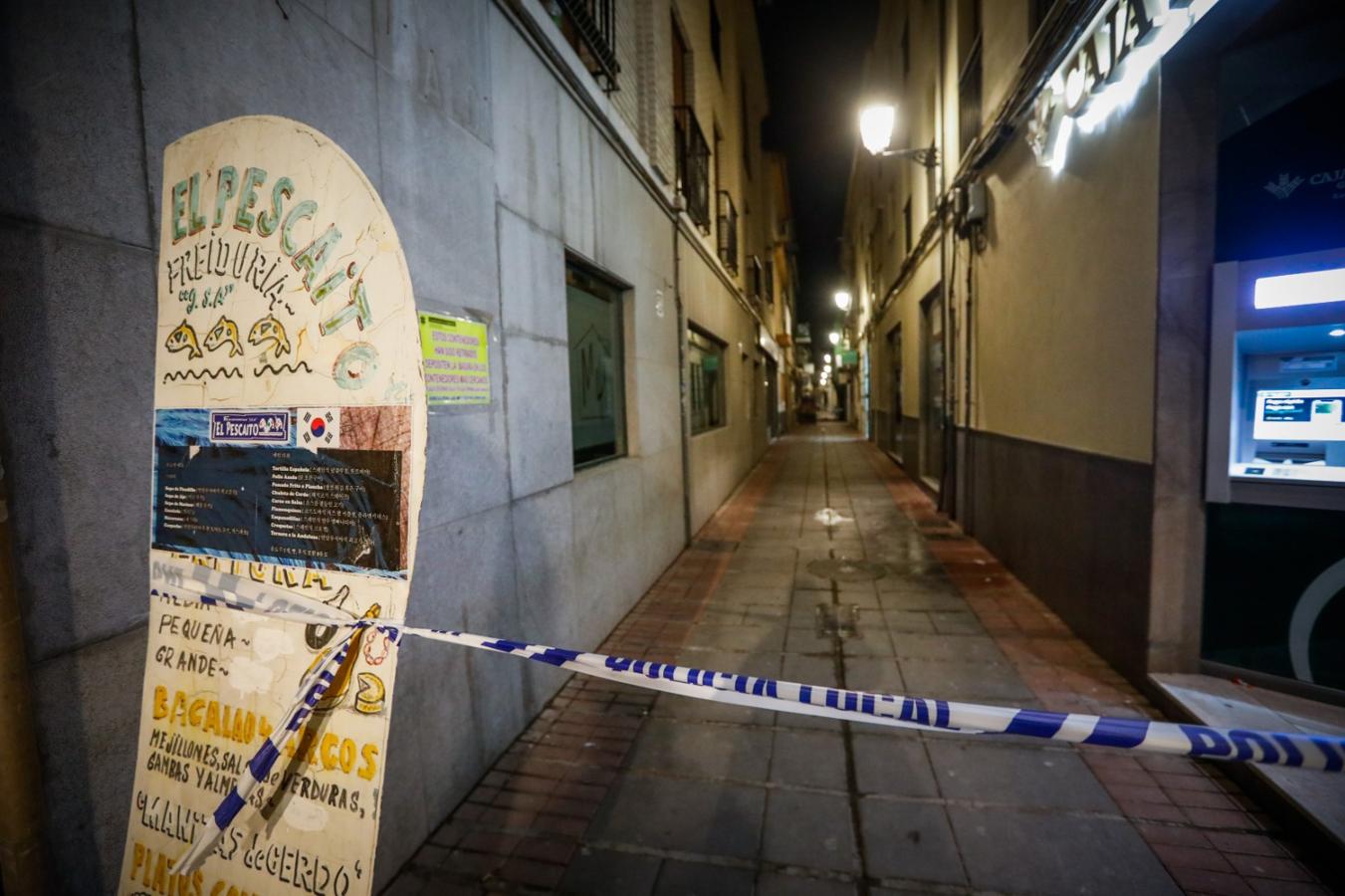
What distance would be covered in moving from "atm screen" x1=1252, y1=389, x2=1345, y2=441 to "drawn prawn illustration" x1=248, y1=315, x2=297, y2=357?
182 inches

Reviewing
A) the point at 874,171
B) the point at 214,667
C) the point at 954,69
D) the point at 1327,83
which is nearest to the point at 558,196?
the point at 214,667

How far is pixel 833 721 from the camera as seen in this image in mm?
3510

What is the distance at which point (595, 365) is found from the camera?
5312mm

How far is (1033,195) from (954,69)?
4300 millimetres

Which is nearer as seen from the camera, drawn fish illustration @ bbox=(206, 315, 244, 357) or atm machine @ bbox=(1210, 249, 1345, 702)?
drawn fish illustration @ bbox=(206, 315, 244, 357)

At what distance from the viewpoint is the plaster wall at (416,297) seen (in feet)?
5.12

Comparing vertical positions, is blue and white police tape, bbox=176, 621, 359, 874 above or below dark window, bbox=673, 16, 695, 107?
below

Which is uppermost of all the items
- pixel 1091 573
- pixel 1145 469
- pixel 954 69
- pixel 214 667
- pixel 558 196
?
pixel 954 69

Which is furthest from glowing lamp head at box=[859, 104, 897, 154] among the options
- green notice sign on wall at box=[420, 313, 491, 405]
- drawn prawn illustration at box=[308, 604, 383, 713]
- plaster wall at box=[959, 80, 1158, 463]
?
drawn prawn illustration at box=[308, 604, 383, 713]

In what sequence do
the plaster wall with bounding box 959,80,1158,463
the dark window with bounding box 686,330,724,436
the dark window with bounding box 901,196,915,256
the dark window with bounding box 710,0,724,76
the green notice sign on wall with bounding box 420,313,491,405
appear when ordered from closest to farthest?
1. the green notice sign on wall with bounding box 420,313,491,405
2. the plaster wall with bounding box 959,80,1158,463
3. the dark window with bounding box 686,330,724,436
4. the dark window with bounding box 710,0,724,76
5. the dark window with bounding box 901,196,915,256

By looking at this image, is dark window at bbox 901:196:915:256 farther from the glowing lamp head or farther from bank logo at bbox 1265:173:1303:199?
bank logo at bbox 1265:173:1303:199

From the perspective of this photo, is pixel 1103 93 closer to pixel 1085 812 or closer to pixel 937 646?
pixel 937 646

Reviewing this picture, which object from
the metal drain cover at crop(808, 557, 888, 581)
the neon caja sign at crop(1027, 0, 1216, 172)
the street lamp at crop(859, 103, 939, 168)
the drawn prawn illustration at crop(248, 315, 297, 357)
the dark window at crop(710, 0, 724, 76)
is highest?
the dark window at crop(710, 0, 724, 76)

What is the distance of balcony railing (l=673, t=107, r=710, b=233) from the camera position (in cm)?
841
